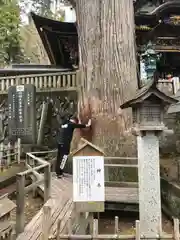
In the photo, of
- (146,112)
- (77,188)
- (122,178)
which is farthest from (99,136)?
(77,188)

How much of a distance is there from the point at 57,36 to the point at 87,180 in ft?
36.1

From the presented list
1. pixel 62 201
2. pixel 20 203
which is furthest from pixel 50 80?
pixel 20 203

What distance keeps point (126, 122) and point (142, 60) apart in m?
6.46

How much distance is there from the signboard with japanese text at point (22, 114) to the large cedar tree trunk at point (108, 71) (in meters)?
3.60

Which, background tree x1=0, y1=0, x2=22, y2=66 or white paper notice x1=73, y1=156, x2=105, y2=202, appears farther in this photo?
background tree x1=0, y1=0, x2=22, y2=66

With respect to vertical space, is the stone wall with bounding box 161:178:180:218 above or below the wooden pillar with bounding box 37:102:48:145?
below

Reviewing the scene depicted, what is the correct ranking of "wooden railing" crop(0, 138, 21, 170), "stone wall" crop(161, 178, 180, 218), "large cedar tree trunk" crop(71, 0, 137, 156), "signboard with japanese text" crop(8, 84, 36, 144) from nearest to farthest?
"stone wall" crop(161, 178, 180, 218) < "large cedar tree trunk" crop(71, 0, 137, 156) < "wooden railing" crop(0, 138, 21, 170) < "signboard with japanese text" crop(8, 84, 36, 144)

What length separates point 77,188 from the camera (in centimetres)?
353

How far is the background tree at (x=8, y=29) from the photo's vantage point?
21.1 m

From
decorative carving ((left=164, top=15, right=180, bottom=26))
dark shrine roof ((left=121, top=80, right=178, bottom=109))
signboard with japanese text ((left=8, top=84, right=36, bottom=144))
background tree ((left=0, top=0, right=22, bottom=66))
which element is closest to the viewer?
dark shrine roof ((left=121, top=80, right=178, bottom=109))

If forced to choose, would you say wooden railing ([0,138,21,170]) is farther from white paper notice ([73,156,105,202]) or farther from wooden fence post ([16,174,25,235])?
white paper notice ([73,156,105,202])

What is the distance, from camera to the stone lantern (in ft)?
12.7

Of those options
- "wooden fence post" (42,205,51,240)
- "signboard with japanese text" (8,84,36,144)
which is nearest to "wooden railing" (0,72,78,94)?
"signboard with japanese text" (8,84,36,144)

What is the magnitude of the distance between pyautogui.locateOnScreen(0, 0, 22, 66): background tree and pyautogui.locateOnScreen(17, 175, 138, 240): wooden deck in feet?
56.2
